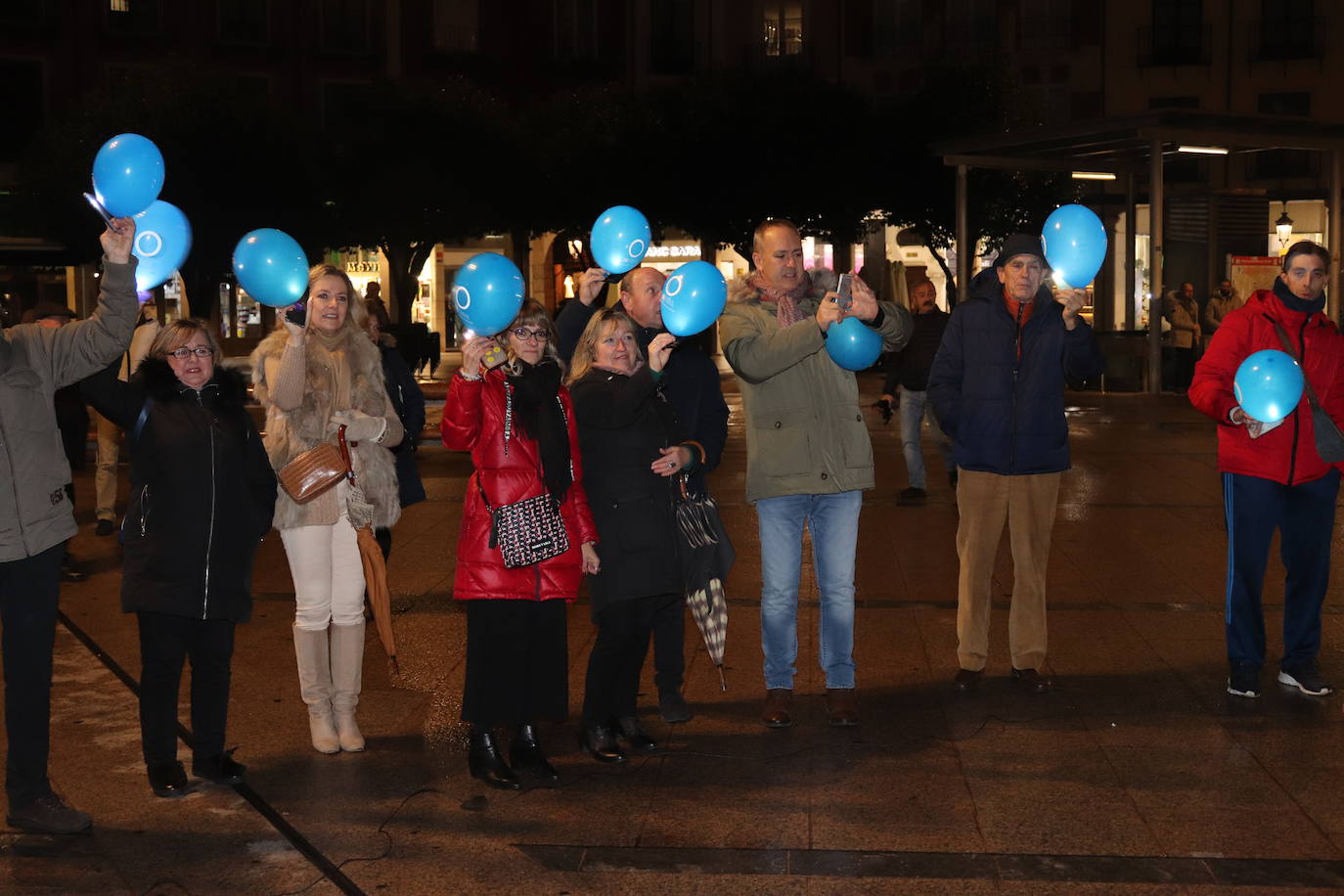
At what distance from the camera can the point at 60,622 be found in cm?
823

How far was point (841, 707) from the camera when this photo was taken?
6.12m

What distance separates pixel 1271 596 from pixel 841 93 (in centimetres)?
2911

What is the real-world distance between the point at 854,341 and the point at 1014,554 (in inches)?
60.7

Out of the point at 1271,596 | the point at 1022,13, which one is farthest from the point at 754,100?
the point at 1271,596

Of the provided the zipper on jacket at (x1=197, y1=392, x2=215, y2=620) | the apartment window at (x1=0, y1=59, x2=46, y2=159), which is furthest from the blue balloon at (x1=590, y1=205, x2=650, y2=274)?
the apartment window at (x1=0, y1=59, x2=46, y2=159)

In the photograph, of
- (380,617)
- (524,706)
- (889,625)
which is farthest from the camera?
(889,625)

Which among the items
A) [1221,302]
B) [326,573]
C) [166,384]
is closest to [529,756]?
[326,573]

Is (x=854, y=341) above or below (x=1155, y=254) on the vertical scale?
below

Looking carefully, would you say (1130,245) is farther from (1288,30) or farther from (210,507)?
(1288,30)

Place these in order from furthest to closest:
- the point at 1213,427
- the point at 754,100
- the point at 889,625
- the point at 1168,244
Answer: the point at 754,100, the point at 1168,244, the point at 1213,427, the point at 889,625

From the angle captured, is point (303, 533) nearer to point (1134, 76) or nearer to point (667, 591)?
point (667, 591)

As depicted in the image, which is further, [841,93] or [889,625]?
[841,93]

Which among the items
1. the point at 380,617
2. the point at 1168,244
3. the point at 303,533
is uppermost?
the point at 1168,244

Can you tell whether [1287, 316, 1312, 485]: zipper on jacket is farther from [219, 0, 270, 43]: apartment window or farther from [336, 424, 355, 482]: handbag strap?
[219, 0, 270, 43]: apartment window
